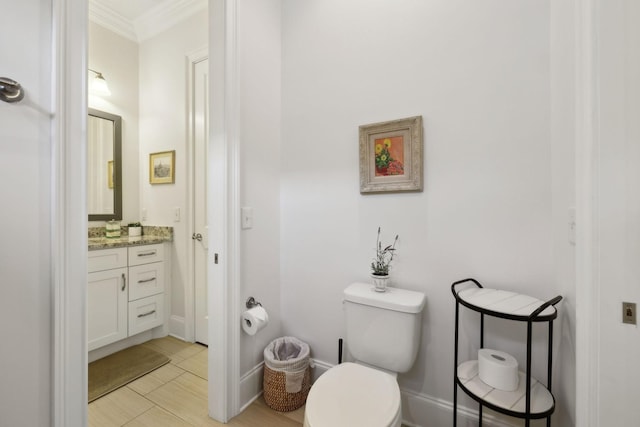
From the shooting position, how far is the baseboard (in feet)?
7.94

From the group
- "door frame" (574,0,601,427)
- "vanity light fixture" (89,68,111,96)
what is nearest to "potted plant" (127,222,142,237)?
"vanity light fixture" (89,68,111,96)

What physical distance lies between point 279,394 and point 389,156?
150cm

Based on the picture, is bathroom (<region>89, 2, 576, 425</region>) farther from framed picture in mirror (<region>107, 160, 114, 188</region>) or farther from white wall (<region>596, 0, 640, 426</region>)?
framed picture in mirror (<region>107, 160, 114, 188</region>)

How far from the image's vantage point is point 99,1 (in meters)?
2.31

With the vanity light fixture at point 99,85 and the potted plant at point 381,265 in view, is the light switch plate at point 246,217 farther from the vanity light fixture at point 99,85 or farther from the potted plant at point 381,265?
the vanity light fixture at point 99,85

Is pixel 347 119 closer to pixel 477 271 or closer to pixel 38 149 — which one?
pixel 477 271

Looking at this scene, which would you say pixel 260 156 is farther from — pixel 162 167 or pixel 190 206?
pixel 162 167

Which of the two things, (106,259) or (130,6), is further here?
(130,6)

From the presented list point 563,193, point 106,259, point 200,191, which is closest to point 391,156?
point 563,193

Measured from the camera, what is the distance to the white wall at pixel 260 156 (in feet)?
5.19

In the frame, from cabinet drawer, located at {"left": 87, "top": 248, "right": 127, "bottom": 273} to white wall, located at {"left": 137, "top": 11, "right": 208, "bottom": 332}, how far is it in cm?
43

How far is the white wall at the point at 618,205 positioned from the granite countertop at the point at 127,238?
8.83ft

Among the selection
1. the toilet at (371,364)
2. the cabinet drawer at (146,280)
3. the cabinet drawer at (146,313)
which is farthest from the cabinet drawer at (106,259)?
the toilet at (371,364)

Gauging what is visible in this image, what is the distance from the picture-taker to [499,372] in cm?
104
